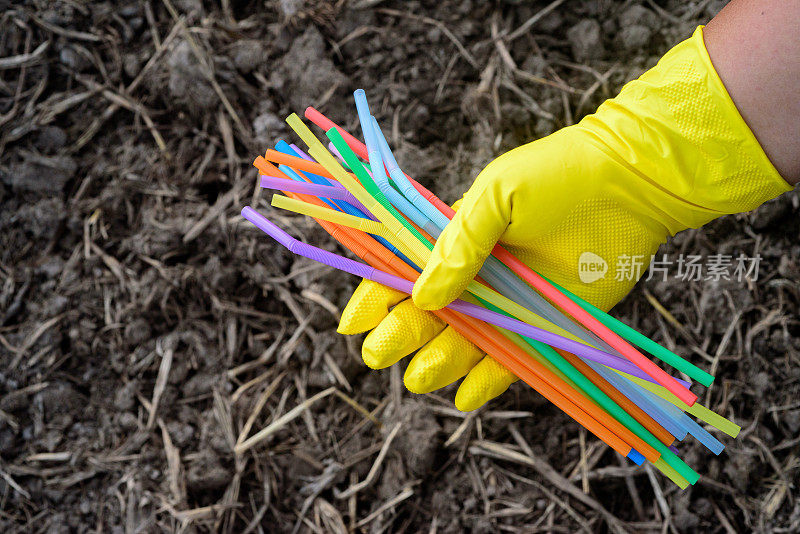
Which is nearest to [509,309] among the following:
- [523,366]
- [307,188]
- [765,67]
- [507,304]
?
[507,304]

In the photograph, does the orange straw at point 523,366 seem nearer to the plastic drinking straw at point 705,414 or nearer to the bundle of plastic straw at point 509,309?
the bundle of plastic straw at point 509,309

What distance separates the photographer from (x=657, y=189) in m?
1.42

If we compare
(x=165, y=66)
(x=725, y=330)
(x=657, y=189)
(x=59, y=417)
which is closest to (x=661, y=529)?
(x=725, y=330)

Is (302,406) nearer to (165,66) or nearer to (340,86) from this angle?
(340,86)

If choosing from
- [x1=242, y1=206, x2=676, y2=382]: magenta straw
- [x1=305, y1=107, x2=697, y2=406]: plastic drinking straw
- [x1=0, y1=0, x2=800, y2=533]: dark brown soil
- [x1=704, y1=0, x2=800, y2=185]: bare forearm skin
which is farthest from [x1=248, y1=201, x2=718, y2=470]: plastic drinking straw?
[x1=704, y1=0, x2=800, y2=185]: bare forearm skin

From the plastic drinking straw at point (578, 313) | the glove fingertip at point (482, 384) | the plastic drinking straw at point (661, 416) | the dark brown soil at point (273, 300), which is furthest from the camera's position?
the dark brown soil at point (273, 300)

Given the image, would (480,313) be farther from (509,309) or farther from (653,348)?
(653,348)

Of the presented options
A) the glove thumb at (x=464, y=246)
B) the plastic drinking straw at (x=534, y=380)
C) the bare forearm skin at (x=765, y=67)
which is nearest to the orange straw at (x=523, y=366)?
the plastic drinking straw at (x=534, y=380)

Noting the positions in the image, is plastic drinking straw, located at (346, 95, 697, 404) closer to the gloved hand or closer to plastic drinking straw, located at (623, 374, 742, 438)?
plastic drinking straw, located at (623, 374, 742, 438)

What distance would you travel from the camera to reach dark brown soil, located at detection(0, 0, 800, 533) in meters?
1.77

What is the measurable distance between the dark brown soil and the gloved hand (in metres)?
0.42

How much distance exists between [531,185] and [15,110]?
1752 millimetres

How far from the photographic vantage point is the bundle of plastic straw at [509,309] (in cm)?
132

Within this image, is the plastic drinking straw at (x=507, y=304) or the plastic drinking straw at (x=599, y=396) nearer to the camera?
the plastic drinking straw at (x=507, y=304)
